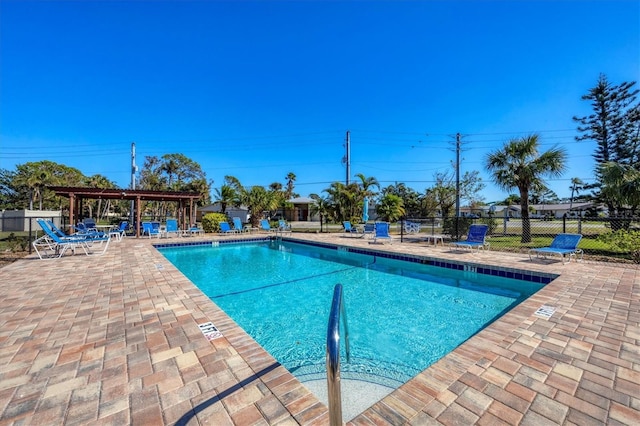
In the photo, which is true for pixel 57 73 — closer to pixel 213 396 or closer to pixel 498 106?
pixel 213 396

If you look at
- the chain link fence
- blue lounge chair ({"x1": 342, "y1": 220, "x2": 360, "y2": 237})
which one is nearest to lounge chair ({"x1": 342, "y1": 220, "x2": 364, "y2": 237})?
blue lounge chair ({"x1": 342, "y1": 220, "x2": 360, "y2": 237})

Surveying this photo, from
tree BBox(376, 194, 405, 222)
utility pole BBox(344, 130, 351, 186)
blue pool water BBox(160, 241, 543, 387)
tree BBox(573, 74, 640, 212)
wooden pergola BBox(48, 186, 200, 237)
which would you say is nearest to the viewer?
blue pool water BBox(160, 241, 543, 387)

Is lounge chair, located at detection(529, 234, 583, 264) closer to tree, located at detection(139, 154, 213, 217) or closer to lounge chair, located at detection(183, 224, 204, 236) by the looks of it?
lounge chair, located at detection(183, 224, 204, 236)

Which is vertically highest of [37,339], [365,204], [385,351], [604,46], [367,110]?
[367,110]

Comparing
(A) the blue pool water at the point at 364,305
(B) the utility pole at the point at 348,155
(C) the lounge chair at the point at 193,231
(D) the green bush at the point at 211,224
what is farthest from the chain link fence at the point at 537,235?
(C) the lounge chair at the point at 193,231

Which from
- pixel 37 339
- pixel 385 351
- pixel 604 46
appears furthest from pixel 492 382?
pixel 604 46

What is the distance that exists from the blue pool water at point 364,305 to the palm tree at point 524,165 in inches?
275

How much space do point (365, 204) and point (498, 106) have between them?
36.6ft

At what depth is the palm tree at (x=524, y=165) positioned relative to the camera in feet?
36.7

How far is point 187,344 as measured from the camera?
267 cm

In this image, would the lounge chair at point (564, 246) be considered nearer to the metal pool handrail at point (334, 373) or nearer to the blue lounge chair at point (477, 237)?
the blue lounge chair at point (477, 237)

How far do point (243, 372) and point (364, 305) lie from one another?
11.0ft

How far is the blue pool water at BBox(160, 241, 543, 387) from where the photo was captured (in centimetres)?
345

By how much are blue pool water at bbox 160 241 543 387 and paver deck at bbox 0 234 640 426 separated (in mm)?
907
